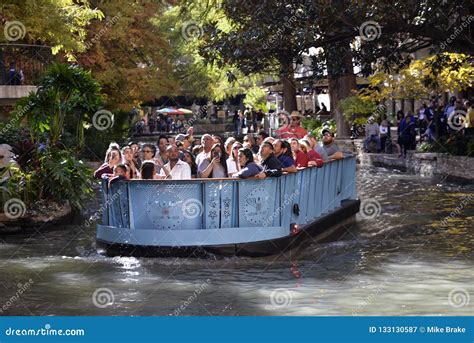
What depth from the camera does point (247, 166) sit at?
594 inches

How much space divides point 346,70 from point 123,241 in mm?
11104

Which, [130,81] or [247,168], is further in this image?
[130,81]

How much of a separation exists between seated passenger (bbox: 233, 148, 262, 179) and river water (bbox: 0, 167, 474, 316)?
1.36m

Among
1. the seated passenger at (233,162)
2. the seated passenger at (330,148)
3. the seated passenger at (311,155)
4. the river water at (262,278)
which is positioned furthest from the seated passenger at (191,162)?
the seated passenger at (330,148)

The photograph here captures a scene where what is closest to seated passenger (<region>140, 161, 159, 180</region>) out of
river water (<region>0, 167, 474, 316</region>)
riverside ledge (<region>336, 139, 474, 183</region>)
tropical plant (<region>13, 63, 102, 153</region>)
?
A: river water (<region>0, 167, 474, 316</region>)

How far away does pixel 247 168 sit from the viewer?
14984 millimetres

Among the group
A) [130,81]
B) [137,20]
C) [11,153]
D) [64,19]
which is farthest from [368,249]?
[137,20]

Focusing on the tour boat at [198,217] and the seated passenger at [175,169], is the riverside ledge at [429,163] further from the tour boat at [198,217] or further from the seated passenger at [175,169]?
the tour boat at [198,217]

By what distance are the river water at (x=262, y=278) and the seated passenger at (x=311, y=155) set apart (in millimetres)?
1527

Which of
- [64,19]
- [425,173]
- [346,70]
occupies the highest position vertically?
[64,19]

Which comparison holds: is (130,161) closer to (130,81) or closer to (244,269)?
(244,269)

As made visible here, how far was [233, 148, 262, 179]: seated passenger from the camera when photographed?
1491cm

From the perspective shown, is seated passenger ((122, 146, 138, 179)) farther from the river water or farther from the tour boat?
the river water

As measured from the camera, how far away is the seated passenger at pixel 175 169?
15.7 metres
